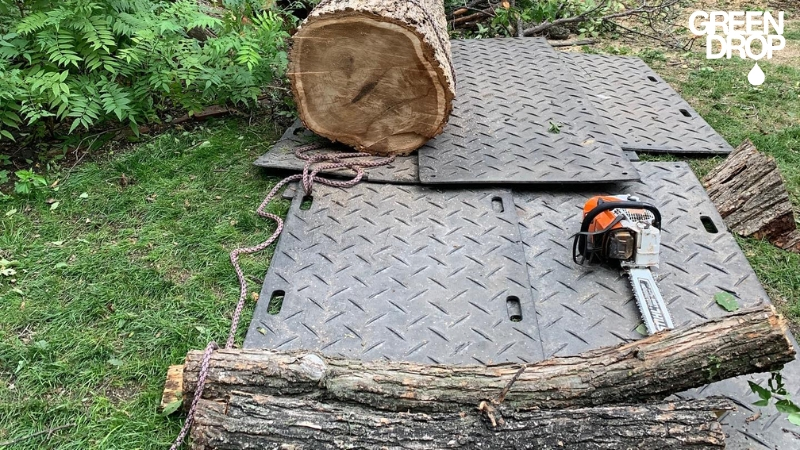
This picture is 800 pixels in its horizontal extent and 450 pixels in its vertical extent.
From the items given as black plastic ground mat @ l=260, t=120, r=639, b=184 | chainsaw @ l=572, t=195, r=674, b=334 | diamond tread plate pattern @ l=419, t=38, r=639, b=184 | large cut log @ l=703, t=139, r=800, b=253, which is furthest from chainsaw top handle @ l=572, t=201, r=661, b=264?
black plastic ground mat @ l=260, t=120, r=639, b=184

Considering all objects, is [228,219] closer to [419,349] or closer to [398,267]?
[398,267]

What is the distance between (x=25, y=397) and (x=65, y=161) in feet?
7.17

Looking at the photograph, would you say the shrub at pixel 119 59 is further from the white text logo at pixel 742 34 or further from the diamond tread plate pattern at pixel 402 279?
the white text logo at pixel 742 34

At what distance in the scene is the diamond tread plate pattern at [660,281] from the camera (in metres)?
2.47

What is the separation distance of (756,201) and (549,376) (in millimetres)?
2069

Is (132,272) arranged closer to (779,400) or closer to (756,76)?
(779,400)

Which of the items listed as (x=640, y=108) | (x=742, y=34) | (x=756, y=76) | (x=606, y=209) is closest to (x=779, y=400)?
(x=606, y=209)

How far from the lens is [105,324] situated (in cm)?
286

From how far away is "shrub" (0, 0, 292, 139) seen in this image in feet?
12.3

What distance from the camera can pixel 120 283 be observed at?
3.09 metres

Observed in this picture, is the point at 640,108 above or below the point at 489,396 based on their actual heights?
below

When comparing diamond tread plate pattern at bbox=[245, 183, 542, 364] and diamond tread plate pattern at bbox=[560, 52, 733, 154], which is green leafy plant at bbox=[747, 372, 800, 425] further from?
diamond tread plate pattern at bbox=[560, 52, 733, 154]

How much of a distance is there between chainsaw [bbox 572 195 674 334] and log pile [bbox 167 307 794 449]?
2.01 ft

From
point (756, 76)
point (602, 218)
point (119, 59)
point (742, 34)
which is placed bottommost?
point (742, 34)
